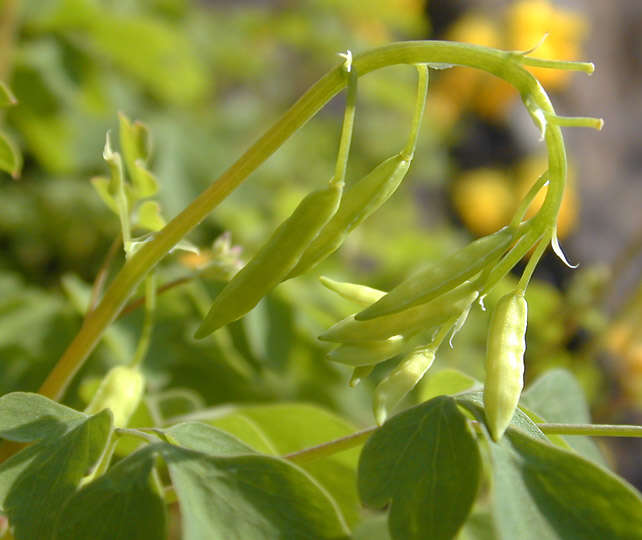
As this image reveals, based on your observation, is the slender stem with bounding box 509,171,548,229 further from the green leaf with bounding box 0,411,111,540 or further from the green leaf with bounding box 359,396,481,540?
the green leaf with bounding box 0,411,111,540

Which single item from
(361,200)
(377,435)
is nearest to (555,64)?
(361,200)

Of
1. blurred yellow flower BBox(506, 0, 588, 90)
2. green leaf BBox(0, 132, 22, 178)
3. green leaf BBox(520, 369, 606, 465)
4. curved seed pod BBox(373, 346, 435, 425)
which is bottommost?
green leaf BBox(520, 369, 606, 465)

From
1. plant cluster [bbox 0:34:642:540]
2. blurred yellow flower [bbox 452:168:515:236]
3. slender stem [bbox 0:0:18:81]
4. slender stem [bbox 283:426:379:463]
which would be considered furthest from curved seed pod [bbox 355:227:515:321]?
blurred yellow flower [bbox 452:168:515:236]

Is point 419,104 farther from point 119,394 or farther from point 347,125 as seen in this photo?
point 119,394

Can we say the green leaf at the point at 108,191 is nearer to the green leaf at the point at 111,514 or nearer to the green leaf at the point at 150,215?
the green leaf at the point at 150,215

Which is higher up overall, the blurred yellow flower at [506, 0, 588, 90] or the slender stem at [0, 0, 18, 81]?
the blurred yellow flower at [506, 0, 588, 90]

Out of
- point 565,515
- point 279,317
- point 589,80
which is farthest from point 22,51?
point 589,80

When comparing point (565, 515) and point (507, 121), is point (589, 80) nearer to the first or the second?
point (507, 121)
